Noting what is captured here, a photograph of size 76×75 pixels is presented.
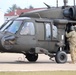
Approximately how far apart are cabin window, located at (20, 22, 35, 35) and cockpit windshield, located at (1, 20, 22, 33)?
27 cm

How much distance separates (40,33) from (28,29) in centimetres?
65

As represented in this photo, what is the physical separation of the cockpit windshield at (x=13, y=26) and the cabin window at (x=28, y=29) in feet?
0.88

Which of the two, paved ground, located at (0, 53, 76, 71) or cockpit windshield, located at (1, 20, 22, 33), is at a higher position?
cockpit windshield, located at (1, 20, 22, 33)

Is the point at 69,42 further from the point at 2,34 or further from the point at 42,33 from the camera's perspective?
the point at 2,34

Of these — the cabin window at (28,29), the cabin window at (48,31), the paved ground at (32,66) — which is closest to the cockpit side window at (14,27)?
the cabin window at (28,29)

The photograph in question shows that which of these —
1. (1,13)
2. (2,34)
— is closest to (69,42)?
(2,34)

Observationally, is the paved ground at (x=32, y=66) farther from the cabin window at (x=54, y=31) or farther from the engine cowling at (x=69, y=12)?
the engine cowling at (x=69, y=12)

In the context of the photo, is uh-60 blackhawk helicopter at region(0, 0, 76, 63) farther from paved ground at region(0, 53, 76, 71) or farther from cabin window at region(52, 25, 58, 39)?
paved ground at region(0, 53, 76, 71)

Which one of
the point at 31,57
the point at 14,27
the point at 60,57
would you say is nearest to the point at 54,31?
the point at 60,57

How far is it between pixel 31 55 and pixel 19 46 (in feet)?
7.75

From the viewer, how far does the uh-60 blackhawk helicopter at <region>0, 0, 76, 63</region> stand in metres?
18.4

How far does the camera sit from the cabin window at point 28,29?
1855 cm

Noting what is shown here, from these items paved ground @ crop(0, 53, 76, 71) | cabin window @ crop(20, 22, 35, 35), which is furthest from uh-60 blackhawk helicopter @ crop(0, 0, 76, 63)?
paved ground @ crop(0, 53, 76, 71)

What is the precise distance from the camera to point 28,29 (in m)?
18.7
